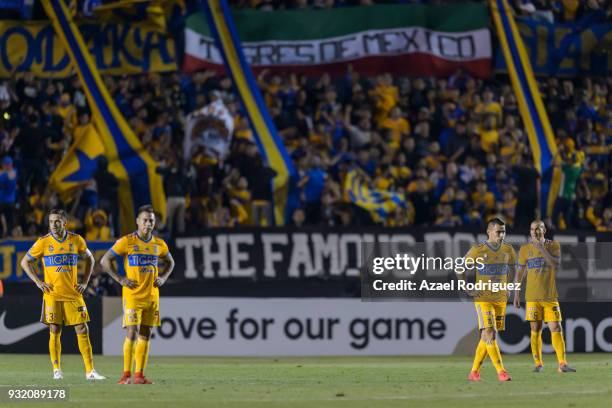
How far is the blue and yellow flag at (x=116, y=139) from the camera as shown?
24547 mm

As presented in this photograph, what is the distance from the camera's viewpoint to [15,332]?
2333 cm

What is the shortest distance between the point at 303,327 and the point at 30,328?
440 cm

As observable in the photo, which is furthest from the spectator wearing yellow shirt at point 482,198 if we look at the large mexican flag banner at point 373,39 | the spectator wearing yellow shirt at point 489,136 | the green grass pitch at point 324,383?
the large mexican flag banner at point 373,39

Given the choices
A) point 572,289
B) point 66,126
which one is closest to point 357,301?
point 572,289

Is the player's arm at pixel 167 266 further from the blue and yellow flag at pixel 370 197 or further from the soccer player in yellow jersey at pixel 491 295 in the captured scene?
the blue and yellow flag at pixel 370 197

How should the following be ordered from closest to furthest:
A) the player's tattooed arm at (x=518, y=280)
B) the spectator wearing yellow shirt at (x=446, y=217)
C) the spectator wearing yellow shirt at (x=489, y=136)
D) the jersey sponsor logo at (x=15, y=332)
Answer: the player's tattooed arm at (x=518, y=280)
the jersey sponsor logo at (x=15, y=332)
the spectator wearing yellow shirt at (x=446, y=217)
the spectator wearing yellow shirt at (x=489, y=136)

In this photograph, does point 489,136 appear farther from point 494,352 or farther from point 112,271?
point 112,271

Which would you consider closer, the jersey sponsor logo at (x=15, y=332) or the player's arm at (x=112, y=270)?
the player's arm at (x=112, y=270)

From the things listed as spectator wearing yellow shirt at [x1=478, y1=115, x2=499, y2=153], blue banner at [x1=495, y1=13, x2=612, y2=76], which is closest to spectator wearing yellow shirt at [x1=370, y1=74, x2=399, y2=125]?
spectator wearing yellow shirt at [x1=478, y1=115, x2=499, y2=153]

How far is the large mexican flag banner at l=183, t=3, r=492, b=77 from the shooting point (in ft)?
96.0

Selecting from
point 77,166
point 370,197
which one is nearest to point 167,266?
point 370,197

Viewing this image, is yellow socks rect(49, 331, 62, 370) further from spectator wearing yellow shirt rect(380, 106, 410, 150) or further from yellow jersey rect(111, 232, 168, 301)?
spectator wearing yellow shirt rect(380, 106, 410, 150)

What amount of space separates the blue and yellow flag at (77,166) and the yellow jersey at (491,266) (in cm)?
1014

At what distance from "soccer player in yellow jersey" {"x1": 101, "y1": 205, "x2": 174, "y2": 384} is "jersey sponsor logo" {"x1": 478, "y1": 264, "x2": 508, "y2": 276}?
11.7 feet
